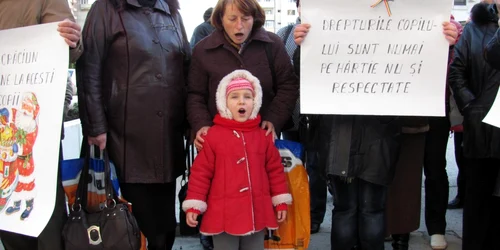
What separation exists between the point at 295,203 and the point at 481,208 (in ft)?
3.68

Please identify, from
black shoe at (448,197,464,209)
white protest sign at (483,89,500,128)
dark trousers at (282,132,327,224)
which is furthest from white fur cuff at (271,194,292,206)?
black shoe at (448,197,464,209)

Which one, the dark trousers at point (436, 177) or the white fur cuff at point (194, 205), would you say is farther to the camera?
the dark trousers at point (436, 177)

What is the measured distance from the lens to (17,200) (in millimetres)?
2359

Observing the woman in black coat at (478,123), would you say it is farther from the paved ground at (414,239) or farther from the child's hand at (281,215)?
the child's hand at (281,215)

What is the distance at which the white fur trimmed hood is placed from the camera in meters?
2.61

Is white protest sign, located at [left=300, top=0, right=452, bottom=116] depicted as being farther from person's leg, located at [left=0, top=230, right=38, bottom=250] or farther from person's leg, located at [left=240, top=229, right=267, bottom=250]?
person's leg, located at [left=0, top=230, right=38, bottom=250]

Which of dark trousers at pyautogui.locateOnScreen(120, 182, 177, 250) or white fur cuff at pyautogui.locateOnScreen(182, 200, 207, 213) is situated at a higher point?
white fur cuff at pyautogui.locateOnScreen(182, 200, 207, 213)

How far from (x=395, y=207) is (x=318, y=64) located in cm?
138

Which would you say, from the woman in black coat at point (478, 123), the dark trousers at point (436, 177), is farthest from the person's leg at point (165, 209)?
the dark trousers at point (436, 177)

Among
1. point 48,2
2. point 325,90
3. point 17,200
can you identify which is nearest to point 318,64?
point 325,90

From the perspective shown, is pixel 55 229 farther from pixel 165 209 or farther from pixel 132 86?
pixel 132 86

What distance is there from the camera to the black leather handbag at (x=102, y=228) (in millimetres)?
2449

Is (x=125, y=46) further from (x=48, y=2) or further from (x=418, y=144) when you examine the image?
(x=418, y=144)

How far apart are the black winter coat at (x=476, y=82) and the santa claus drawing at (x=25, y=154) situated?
2333mm
